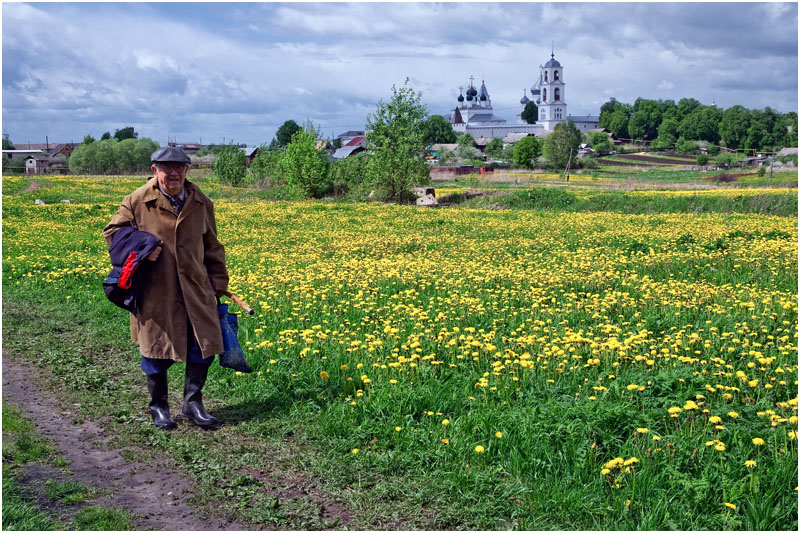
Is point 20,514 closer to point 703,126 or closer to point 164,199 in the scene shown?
point 164,199

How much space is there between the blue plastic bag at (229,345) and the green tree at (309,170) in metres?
34.7

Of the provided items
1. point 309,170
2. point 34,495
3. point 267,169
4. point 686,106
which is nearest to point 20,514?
point 34,495

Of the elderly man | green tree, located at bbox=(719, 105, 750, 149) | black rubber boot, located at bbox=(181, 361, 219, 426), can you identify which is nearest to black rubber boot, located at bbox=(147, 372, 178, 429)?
the elderly man

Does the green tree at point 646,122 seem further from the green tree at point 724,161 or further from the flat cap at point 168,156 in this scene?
the flat cap at point 168,156

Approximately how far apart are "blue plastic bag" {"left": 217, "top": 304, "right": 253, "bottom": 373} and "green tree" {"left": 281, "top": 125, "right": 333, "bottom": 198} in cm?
3467

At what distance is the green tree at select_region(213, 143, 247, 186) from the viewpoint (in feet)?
201

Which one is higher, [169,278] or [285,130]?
[285,130]

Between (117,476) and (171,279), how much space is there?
159 cm

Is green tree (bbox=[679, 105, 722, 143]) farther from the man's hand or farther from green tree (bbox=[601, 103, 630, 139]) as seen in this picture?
the man's hand

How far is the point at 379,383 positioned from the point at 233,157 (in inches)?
2320

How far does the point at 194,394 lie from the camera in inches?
236

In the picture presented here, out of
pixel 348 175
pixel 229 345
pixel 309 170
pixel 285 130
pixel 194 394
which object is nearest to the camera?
pixel 194 394

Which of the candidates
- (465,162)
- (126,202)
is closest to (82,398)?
(126,202)

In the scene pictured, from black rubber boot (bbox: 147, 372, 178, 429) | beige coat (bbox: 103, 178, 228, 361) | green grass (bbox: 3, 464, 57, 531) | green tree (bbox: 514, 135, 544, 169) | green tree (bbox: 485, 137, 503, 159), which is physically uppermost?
green tree (bbox: 485, 137, 503, 159)
